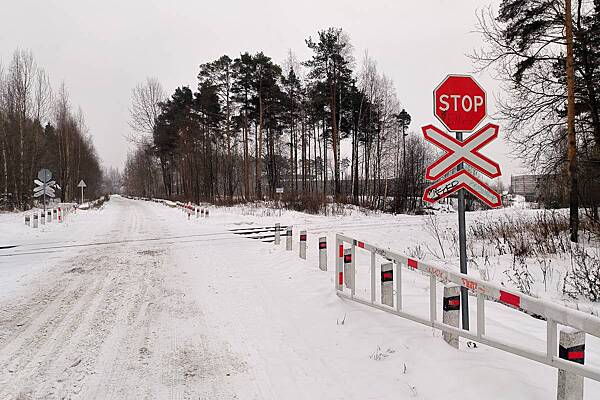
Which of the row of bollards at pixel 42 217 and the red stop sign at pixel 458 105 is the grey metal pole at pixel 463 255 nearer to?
the red stop sign at pixel 458 105

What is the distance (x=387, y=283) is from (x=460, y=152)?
6.78ft

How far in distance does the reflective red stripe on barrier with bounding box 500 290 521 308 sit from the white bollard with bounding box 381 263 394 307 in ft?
6.61

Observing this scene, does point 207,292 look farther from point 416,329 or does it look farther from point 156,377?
point 416,329

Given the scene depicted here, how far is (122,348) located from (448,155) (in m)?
4.48

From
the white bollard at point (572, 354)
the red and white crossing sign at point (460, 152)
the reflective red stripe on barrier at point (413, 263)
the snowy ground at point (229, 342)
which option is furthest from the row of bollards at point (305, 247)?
the white bollard at point (572, 354)

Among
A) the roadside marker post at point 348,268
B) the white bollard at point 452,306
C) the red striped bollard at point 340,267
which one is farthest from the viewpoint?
the red striped bollard at point 340,267

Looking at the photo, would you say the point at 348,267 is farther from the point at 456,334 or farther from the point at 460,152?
the point at 460,152

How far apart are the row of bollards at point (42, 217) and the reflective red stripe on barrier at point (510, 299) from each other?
73.1 ft

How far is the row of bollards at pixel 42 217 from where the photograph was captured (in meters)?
19.9

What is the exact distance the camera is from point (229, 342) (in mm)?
4871

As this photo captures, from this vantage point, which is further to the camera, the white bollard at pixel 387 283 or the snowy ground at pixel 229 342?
the white bollard at pixel 387 283

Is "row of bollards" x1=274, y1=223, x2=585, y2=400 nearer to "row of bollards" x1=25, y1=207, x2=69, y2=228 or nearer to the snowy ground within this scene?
the snowy ground

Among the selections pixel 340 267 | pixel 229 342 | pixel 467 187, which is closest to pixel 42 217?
pixel 340 267

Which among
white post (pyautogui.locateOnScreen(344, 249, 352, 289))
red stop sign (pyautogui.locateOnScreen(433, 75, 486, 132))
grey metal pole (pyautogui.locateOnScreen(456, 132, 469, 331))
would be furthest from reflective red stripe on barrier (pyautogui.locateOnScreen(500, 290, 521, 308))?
white post (pyautogui.locateOnScreen(344, 249, 352, 289))
